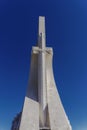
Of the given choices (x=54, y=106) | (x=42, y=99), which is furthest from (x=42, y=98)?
(x=54, y=106)

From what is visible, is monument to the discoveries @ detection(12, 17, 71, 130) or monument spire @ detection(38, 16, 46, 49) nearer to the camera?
monument to the discoveries @ detection(12, 17, 71, 130)

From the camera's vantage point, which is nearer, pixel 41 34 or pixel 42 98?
pixel 42 98

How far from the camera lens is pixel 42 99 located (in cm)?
1786

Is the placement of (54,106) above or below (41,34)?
below

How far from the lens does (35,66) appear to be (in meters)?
19.6

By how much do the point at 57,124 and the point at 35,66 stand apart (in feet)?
16.7

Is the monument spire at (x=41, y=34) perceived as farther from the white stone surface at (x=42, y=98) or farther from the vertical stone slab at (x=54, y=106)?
the vertical stone slab at (x=54, y=106)

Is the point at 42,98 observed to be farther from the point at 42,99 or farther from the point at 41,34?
the point at 41,34

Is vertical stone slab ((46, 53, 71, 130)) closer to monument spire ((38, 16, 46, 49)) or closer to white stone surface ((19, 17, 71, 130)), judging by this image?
white stone surface ((19, 17, 71, 130))

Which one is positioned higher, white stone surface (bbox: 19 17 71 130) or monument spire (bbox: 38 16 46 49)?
monument spire (bbox: 38 16 46 49)

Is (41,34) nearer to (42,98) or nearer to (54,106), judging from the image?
(42,98)

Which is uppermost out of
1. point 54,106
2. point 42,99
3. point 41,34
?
point 41,34

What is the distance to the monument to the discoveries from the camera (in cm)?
1691

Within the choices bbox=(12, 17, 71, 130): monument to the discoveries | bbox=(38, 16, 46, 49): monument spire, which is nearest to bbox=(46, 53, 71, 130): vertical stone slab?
bbox=(12, 17, 71, 130): monument to the discoveries
